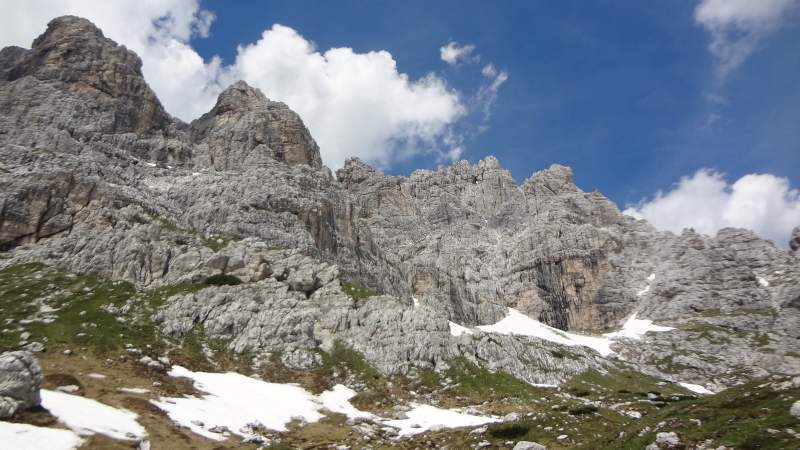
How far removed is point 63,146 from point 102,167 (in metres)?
19.8

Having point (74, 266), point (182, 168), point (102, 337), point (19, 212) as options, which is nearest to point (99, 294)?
point (74, 266)

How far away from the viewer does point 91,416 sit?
143 feet

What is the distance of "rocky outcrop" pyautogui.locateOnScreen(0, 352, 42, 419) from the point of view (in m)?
38.2

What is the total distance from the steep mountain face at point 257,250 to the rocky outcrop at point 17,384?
51.7m

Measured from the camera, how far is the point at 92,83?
173250 millimetres

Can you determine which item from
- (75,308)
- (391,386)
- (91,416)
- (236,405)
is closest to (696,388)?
(391,386)

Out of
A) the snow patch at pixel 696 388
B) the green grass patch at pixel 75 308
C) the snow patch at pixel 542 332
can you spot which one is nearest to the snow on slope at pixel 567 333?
the snow patch at pixel 542 332

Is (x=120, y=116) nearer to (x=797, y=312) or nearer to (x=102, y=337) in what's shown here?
(x=102, y=337)

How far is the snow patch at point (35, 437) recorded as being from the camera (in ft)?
112

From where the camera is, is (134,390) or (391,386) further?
(391,386)

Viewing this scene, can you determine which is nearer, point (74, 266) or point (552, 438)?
point (552, 438)

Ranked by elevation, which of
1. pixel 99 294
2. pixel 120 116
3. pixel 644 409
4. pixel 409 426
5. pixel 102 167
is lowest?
pixel 409 426

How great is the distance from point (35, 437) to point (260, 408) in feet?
103

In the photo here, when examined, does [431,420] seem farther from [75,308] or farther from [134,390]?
[75,308]
